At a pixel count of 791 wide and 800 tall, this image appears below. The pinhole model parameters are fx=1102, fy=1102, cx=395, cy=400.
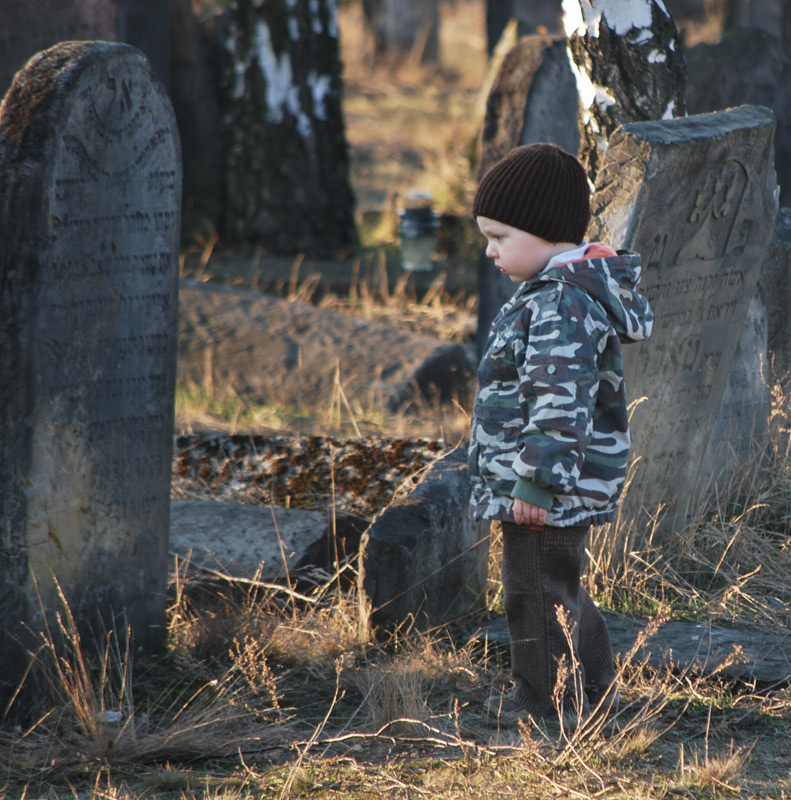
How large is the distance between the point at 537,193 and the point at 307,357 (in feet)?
12.6

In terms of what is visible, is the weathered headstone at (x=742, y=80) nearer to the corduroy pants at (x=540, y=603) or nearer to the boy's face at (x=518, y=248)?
the boy's face at (x=518, y=248)

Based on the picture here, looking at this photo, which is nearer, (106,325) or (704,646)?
(106,325)

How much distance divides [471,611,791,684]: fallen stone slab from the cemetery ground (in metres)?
0.03

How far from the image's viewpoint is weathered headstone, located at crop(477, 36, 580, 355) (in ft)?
20.4

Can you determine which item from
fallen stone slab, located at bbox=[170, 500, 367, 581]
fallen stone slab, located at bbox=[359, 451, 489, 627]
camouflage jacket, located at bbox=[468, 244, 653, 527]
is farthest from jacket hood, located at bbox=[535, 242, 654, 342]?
fallen stone slab, located at bbox=[170, 500, 367, 581]

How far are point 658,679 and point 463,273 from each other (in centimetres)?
644

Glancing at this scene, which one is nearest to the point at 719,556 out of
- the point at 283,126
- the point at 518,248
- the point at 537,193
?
the point at 518,248

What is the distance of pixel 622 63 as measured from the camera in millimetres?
4262

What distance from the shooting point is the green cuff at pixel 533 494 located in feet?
8.58

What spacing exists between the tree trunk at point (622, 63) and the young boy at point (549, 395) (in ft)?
5.57

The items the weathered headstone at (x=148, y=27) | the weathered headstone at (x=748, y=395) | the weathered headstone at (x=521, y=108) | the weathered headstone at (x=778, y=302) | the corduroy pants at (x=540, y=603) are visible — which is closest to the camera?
the corduroy pants at (x=540, y=603)

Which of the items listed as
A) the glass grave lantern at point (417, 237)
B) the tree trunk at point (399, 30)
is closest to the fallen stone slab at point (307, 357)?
the glass grave lantern at point (417, 237)

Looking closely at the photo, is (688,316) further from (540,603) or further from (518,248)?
(540,603)

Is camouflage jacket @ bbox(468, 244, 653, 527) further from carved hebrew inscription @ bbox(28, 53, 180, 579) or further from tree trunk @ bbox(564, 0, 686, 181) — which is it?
tree trunk @ bbox(564, 0, 686, 181)
